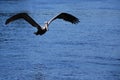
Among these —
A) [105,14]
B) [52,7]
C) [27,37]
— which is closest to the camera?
[27,37]

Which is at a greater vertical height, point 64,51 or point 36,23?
point 36,23

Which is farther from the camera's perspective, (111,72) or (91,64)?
(91,64)

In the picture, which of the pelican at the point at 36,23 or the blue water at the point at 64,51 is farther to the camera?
the blue water at the point at 64,51

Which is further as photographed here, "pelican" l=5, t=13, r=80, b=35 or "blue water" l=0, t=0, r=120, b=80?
"blue water" l=0, t=0, r=120, b=80

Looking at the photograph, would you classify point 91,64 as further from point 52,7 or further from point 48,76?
point 52,7

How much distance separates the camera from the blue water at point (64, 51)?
2056 cm

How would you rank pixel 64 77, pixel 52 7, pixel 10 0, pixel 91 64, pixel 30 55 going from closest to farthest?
pixel 64 77 < pixel 91 64 < pixel 30 55 < pixel 52 7 < pixel 10 0

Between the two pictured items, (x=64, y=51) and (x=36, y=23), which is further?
(x=64, y=51)

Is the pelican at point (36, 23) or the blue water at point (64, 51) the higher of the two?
the pelican at point (36, 23)

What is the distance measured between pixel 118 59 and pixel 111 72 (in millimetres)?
2512

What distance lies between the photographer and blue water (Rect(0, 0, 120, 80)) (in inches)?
810

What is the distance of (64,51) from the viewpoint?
24891mm

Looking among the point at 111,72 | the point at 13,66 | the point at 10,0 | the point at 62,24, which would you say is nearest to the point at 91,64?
the point at 111,72

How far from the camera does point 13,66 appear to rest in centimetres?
2205
